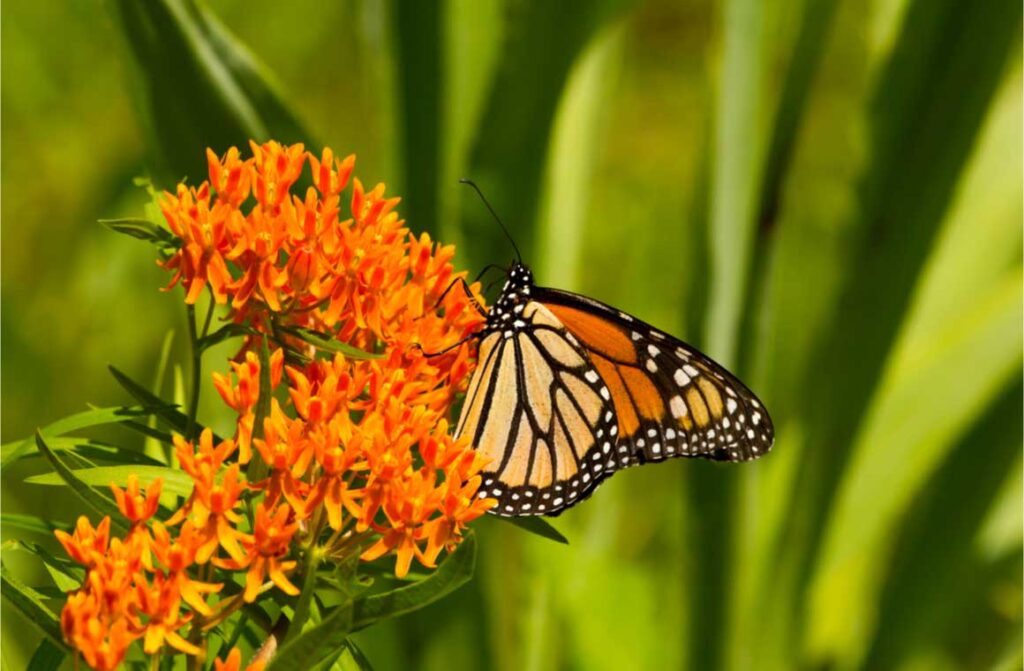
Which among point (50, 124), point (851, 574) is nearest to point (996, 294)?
point (851, 574)

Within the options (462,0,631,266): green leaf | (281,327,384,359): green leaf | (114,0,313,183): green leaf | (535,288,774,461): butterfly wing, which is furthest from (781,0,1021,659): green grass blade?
(281,327,384,359): green leaf

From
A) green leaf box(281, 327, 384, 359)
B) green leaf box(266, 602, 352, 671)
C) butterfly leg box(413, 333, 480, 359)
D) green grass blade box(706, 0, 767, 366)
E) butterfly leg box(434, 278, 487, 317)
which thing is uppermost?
green grass blade box(706, 0, 767, 366)

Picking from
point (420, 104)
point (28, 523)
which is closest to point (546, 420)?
Result: point (420, 104)

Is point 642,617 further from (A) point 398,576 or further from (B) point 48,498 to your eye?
A: (A) point 398,576

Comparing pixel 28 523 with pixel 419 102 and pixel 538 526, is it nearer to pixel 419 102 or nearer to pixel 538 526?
pixel 538 526

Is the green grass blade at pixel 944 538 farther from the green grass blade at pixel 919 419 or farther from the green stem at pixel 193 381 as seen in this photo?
the green stem at pixel 193 381

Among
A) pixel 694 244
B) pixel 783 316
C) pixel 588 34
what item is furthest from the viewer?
pixel 783 316

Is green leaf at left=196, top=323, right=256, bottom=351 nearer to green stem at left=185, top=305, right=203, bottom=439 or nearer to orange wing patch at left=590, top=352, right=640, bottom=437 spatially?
green stem at left=185, top=305, right=203, bottom=439
